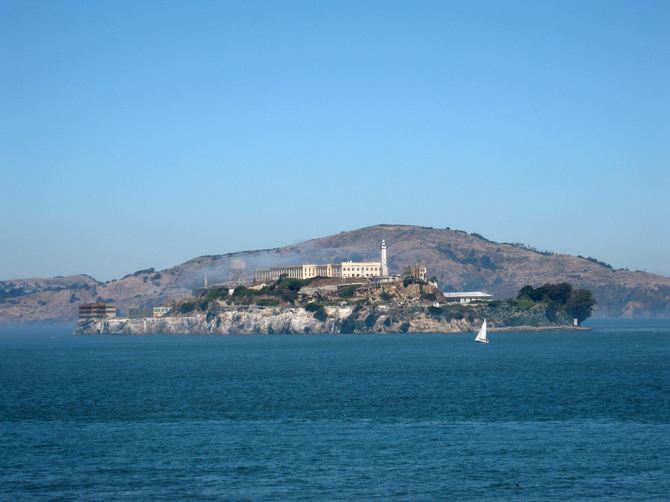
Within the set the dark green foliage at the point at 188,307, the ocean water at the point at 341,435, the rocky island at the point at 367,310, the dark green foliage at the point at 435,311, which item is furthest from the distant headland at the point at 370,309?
the ocean water at the point at 341,435

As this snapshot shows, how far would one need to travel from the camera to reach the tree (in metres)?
161

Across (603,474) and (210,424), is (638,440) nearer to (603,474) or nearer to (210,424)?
(603,474)

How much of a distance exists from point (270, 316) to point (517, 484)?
153m

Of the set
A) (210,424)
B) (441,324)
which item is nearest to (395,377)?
(210,424)

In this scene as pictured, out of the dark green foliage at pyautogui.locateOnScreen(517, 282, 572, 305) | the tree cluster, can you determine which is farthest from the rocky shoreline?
the dark green foliage at pyautogui.locateOnScreen(517, 282, 572, 305)

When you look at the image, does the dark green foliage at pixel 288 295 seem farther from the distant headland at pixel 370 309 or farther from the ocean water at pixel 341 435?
the ocean water at pixel 341 435

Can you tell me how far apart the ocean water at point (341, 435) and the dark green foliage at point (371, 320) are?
95173 millimetres

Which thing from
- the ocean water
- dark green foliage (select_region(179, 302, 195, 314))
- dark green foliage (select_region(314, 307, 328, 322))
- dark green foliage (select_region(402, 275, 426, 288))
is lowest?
the ocean water

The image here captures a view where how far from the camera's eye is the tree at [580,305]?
16062 centimetres

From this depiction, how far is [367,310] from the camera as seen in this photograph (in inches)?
6471

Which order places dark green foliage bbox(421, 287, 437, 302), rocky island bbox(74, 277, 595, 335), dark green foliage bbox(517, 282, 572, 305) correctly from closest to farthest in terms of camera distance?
rocky island bbox(74, 277, 595, 335) → dark green foliage bbox(517, 282, 572, 305) → dark green foliage bbox(421, 287, 437, 302)

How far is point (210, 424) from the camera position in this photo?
3841 cm

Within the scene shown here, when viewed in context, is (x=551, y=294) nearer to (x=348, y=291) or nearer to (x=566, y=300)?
(x=566, y=300)

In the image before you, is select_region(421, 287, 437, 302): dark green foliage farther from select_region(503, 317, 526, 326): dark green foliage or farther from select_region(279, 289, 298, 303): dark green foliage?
select_region(279, 289, 298, 303): dark green foliage
